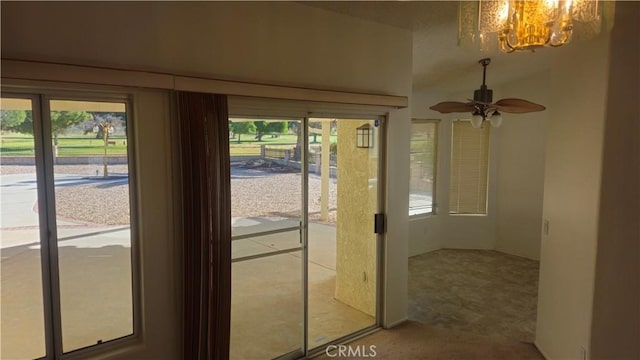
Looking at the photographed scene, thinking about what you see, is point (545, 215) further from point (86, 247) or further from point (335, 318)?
point (86, 247)

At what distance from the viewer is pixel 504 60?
510 centimetres

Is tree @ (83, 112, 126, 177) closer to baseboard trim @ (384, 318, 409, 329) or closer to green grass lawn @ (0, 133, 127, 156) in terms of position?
green grass lawn @ (0, 133, 127, 156)

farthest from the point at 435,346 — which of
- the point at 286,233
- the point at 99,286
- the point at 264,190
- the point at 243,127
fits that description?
the point at 99,286

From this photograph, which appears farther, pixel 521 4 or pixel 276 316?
pixel 276 316

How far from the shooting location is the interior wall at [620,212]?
2.66 metres

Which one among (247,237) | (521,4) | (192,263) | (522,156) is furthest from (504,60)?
(192,263)

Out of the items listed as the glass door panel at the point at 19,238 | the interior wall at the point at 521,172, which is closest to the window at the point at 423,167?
the interior wall at the point at 521,172

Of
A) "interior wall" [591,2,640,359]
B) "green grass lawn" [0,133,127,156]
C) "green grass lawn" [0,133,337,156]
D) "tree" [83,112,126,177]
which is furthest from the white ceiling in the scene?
"green grass lawn" [0,133,127,156]

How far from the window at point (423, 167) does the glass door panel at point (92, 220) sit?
4.74 meters

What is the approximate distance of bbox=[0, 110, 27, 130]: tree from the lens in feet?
7.18

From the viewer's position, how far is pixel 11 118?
2.21 meters

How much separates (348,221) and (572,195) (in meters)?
2.11

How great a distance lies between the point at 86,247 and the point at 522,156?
19.9 ft

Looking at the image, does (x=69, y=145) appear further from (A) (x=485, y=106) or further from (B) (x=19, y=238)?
(A) (x=485, y=106)
